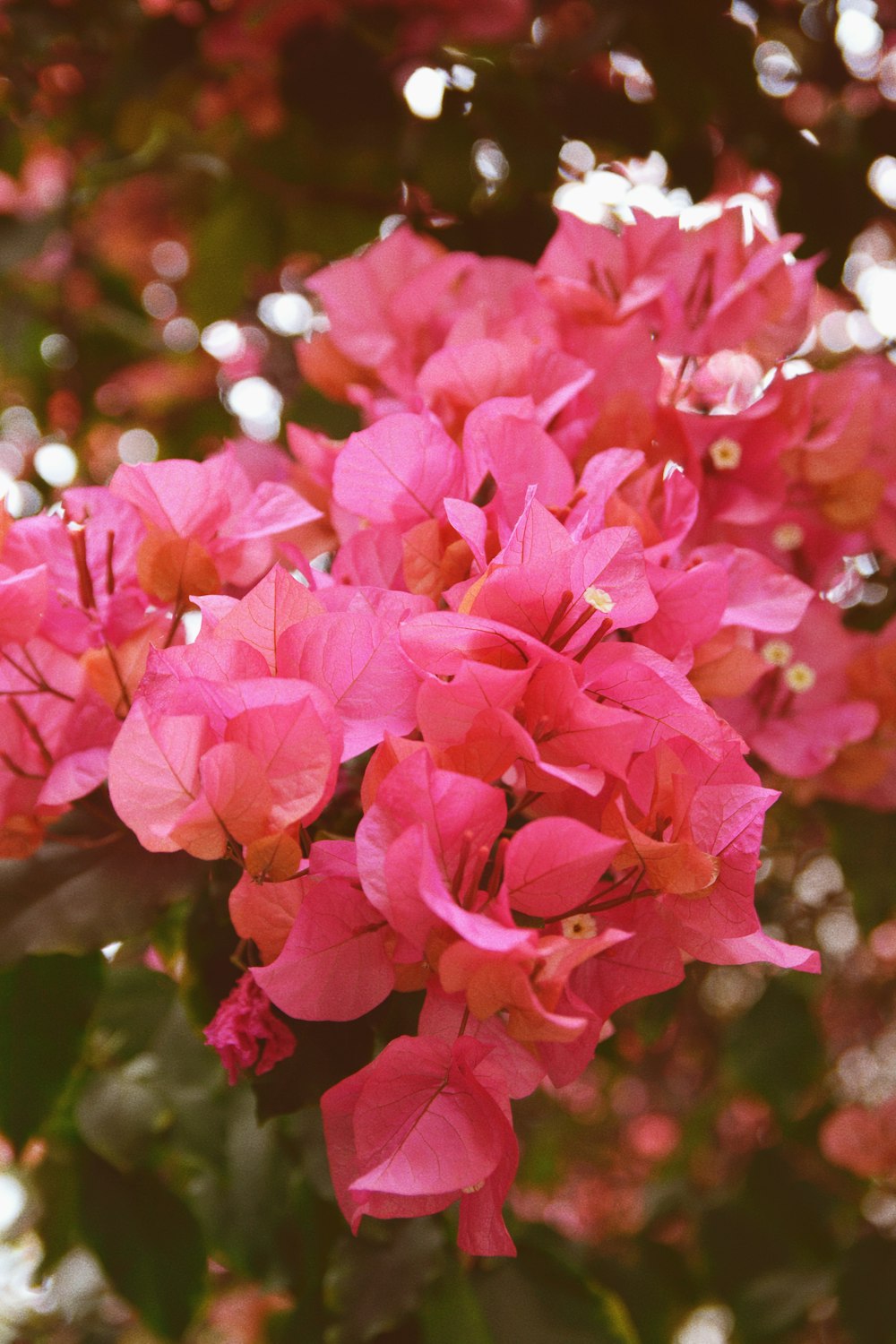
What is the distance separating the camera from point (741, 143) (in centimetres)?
94

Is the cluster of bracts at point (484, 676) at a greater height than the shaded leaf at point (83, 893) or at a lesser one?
greater

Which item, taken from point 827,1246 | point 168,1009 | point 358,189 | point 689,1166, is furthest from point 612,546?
point 689,1166

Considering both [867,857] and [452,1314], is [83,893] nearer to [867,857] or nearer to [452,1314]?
[452,1314]

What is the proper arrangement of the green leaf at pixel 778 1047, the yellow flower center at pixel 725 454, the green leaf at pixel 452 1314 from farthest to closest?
the green leaf at pixel 778 1047 < the green leaf at pixel 452 1314 < the yellow flower center at pixel 725 454

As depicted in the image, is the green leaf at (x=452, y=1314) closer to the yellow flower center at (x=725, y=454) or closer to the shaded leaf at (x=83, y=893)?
the shaded leaf at (x=83, y=893)

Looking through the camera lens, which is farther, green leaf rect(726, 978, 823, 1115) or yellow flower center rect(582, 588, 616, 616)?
green leaf rect(726, 978, 823, 1115)

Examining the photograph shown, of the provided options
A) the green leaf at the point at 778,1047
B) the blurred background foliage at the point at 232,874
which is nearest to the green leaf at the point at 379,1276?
the blurred background foliage at the point at 232,874

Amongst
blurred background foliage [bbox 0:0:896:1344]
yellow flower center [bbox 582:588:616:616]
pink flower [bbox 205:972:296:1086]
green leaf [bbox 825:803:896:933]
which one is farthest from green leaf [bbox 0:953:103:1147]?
green leaf [bbox 825:803:896:933]

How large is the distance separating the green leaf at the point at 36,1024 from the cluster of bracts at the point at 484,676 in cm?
10

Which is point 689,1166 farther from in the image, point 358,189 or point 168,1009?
point 358,189

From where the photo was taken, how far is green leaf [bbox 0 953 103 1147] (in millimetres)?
555

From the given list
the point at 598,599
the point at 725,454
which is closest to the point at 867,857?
the point at 725,454

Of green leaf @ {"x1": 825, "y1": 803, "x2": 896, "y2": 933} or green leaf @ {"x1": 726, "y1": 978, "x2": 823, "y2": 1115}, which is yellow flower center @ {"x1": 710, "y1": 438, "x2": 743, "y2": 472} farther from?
green leaf @ {"x1": 726, "y1": 978, "x2": 823, "y2": 1115}

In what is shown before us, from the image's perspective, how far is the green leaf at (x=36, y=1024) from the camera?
555mm
